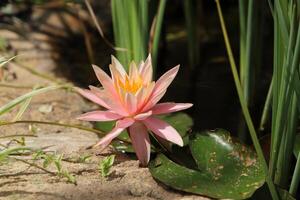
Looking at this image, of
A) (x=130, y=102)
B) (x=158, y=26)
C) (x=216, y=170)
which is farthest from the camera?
(x=158, y=26)

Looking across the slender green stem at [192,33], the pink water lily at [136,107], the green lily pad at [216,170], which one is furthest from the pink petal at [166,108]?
the slender green stem at [192,33]

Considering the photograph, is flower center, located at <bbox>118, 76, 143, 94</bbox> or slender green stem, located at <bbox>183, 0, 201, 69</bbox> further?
slender green stem, located at <bbox>183, 0, 201, 69</bbox>

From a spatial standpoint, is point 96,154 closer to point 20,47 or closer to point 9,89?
point 9,89

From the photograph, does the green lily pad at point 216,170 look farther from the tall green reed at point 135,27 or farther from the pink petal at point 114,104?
the tall green reed at point 135,27

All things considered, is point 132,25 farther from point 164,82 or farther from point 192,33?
point 192,33

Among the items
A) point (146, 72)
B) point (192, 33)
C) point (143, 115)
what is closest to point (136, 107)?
point (143, 115)

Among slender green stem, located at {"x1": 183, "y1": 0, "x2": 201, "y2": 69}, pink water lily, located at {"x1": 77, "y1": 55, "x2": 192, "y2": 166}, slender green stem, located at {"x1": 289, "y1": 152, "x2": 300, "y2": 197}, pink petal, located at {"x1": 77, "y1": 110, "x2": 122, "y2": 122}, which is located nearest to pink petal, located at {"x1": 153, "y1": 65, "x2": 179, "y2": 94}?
pink water lily, located at {"x1": 77, "y1": 55, "x2": 192, "y2": 166}

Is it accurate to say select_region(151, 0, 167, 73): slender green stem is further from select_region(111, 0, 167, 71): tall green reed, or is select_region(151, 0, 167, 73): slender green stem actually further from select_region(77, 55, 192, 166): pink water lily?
select_region(77, 55, 192, 166): pink water lily

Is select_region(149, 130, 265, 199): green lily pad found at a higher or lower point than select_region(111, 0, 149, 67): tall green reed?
lower
